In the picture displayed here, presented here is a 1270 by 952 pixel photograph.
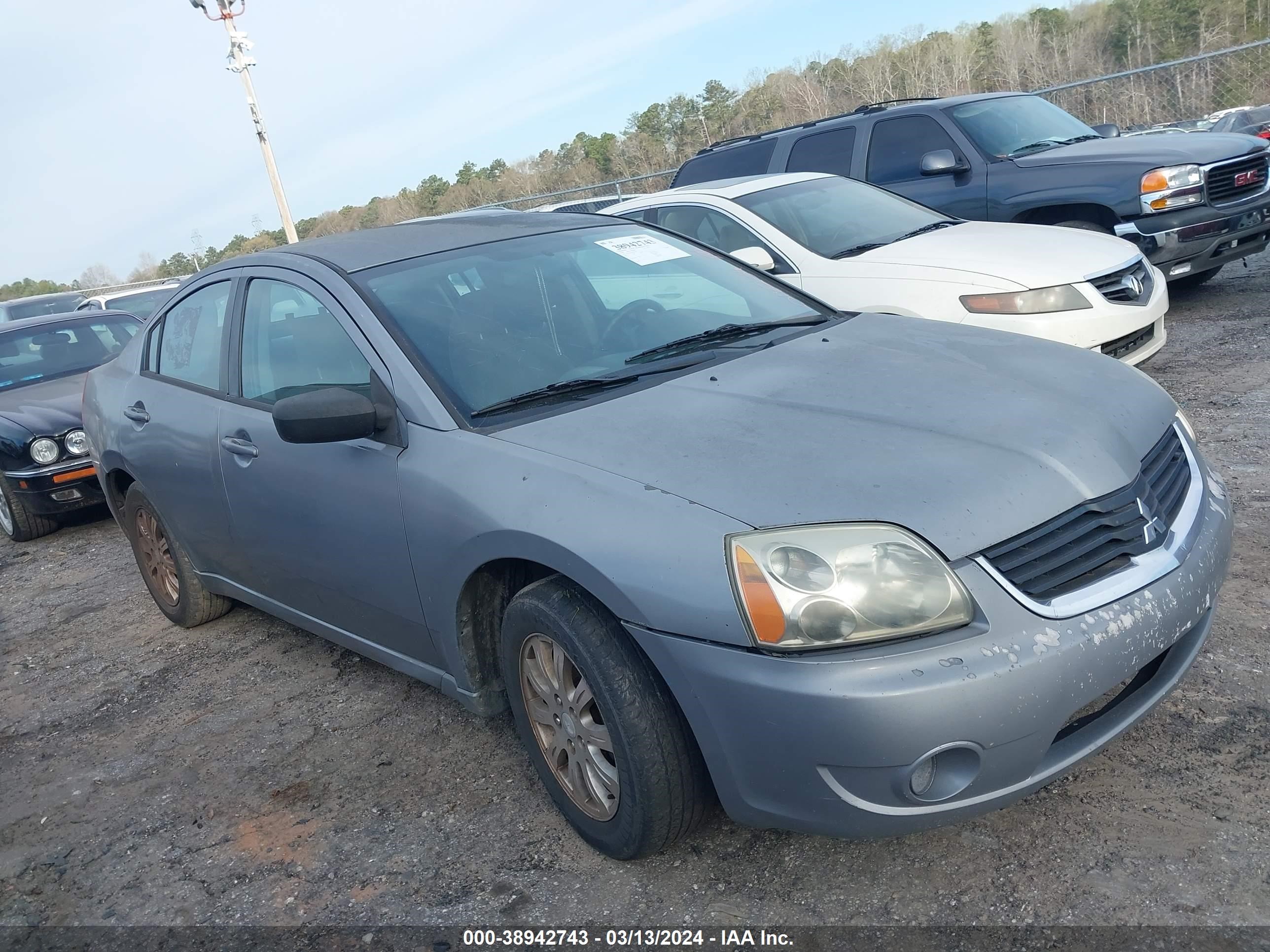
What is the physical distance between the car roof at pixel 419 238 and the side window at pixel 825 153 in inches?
197

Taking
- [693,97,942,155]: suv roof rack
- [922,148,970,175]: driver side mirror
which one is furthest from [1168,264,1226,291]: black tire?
[693,97,942,155]: suv roof rack

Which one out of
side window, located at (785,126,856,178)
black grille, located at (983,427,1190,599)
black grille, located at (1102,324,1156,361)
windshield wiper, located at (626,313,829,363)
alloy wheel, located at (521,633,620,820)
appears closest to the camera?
black grille, located at (983,427,1190,599)

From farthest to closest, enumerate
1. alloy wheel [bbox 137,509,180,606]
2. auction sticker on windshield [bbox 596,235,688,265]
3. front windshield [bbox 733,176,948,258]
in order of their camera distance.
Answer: front windshield [bbox 733,176,948,258], alloy wheel [bbox 137,509,180,606], auction sticker on windshield [bbox 596,235,688,265]

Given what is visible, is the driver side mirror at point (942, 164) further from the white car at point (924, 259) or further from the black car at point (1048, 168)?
the white car at point (924, 259)

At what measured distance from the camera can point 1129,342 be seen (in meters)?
5.50

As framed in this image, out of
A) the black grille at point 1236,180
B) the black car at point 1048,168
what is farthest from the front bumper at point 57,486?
the black grille at point 1236,180

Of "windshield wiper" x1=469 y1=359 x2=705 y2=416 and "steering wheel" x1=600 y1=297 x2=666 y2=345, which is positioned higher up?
"steering wheel" x1=600 y1=297 x2=666 y2=345

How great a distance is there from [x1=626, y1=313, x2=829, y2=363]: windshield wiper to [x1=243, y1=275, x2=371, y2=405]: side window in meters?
0.70

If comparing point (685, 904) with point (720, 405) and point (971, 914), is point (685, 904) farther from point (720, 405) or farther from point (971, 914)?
point (720, 405)

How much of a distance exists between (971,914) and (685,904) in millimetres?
634

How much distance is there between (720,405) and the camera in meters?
2.72

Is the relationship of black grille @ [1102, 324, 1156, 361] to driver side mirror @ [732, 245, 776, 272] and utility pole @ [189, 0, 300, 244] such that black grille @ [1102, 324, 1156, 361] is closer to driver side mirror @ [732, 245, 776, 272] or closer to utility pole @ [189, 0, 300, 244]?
driver side mirror @ [732, 245, 776, 272]

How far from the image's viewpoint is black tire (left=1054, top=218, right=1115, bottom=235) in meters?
7.29

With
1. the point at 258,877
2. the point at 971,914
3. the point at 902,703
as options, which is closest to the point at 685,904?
the point at 971,914
